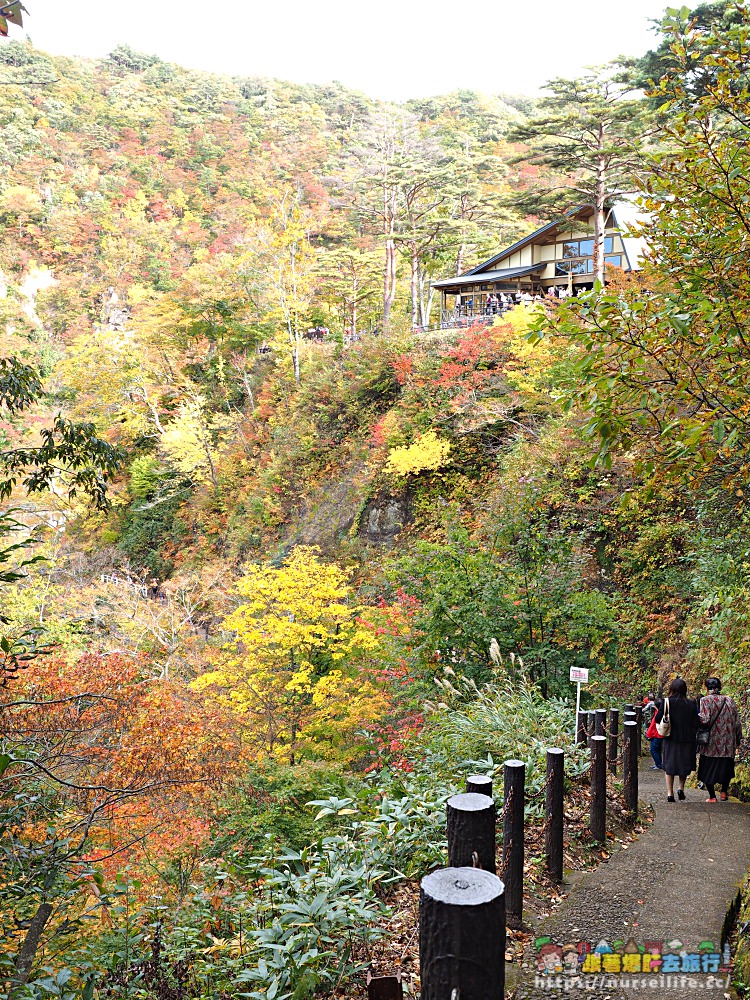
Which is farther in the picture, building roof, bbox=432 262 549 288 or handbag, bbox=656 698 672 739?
building roof, bbox=432 262 549 288

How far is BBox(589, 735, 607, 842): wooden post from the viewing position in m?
4.52

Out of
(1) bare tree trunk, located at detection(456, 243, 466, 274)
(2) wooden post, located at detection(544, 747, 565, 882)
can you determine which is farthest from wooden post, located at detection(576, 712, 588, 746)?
(1) bare tree trunk, located at detection(456, 243, 466, 274)

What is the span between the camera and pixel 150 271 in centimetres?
4106

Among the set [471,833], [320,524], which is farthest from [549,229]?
[471,833]

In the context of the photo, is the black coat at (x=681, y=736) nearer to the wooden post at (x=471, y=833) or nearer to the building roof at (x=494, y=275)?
the wooden post at (x=471, y=833)

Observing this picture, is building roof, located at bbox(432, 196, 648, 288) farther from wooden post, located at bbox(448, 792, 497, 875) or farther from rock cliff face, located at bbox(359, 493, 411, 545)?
wooden post, located at bbox(448, 792, 497, 875)

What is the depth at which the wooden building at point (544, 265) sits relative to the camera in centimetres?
2570

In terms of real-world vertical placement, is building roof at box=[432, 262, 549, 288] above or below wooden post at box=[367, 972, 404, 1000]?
above

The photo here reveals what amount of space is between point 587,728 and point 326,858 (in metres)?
3.01

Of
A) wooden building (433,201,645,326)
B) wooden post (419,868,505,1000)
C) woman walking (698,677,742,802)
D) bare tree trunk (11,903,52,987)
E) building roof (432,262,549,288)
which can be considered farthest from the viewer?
building roof (432,262,549,288)

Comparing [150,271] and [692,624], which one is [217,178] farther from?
[692,624]

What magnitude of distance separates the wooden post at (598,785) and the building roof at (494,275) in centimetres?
2537

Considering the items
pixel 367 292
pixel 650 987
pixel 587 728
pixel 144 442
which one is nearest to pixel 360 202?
pixel 367 292

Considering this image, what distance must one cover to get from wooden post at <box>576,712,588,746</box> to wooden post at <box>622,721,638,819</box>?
0.38 meters
